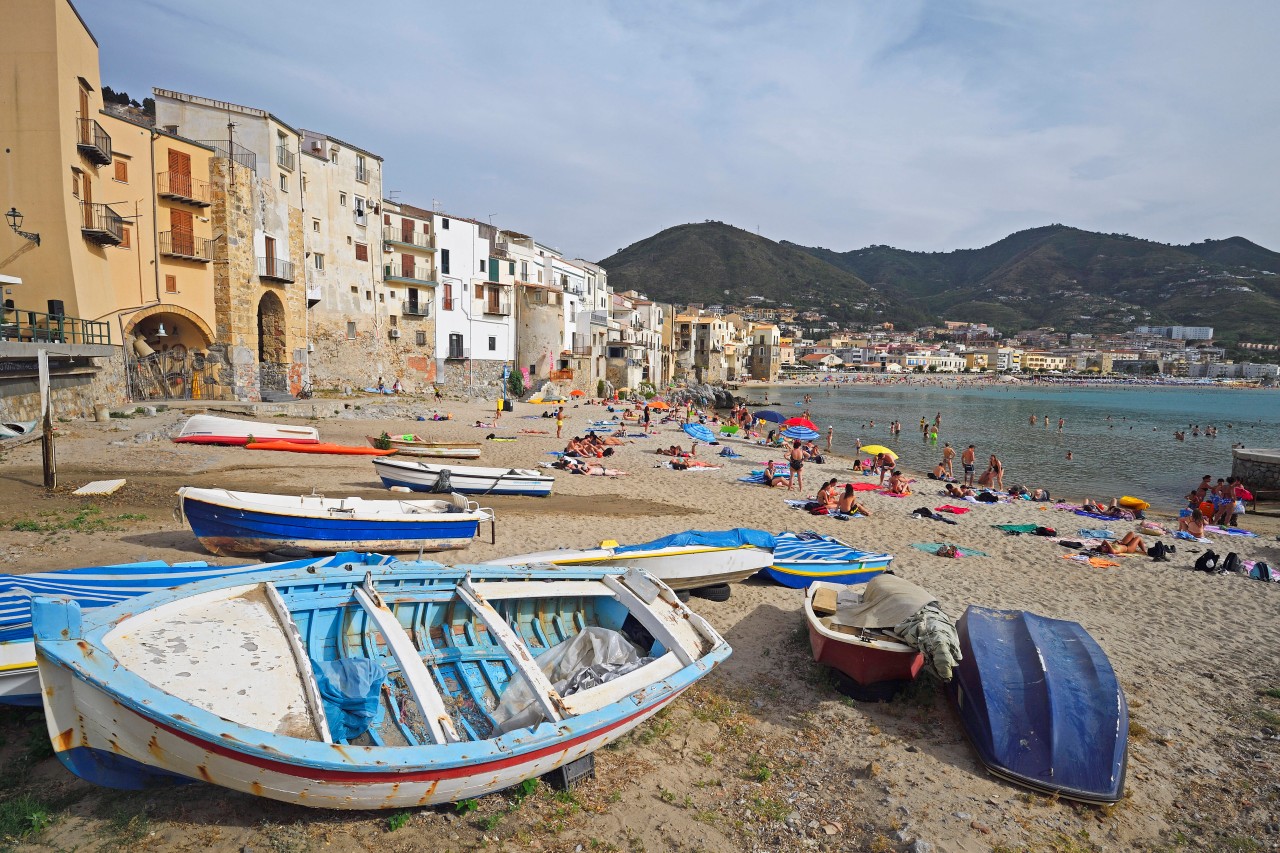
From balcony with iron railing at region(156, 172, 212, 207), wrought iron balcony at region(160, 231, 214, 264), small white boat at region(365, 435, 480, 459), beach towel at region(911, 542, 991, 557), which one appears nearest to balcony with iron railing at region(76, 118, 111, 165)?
balcony with iron railing at region(156, 172, 212, 207)

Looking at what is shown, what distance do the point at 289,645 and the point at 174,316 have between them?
26.9 metres

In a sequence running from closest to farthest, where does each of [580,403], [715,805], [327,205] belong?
[715,805], [327,205], [580,403]

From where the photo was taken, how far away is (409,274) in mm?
39531

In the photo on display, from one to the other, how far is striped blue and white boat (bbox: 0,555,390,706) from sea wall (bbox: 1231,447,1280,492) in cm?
3077

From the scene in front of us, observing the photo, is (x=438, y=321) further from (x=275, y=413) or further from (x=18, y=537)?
(x=18, y=537)

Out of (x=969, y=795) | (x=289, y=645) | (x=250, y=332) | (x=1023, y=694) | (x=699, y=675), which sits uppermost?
(x=250, y=332)

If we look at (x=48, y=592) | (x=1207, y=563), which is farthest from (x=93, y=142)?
(x=1207, y=563)

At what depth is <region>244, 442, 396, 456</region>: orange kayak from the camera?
64.0 feet

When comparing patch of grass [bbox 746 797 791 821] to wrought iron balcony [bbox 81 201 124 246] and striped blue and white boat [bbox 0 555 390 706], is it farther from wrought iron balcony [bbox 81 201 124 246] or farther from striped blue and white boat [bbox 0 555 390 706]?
wrought iron balcony [bbox 81 201 124 246]

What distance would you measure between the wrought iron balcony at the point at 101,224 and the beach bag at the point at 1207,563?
30293 millimetres

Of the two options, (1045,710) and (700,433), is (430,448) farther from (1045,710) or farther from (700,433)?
(1045,710)

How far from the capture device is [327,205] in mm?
34156

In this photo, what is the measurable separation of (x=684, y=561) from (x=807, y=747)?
11.5 feet

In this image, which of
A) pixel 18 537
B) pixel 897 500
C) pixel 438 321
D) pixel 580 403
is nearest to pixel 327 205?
pixel 438 321
